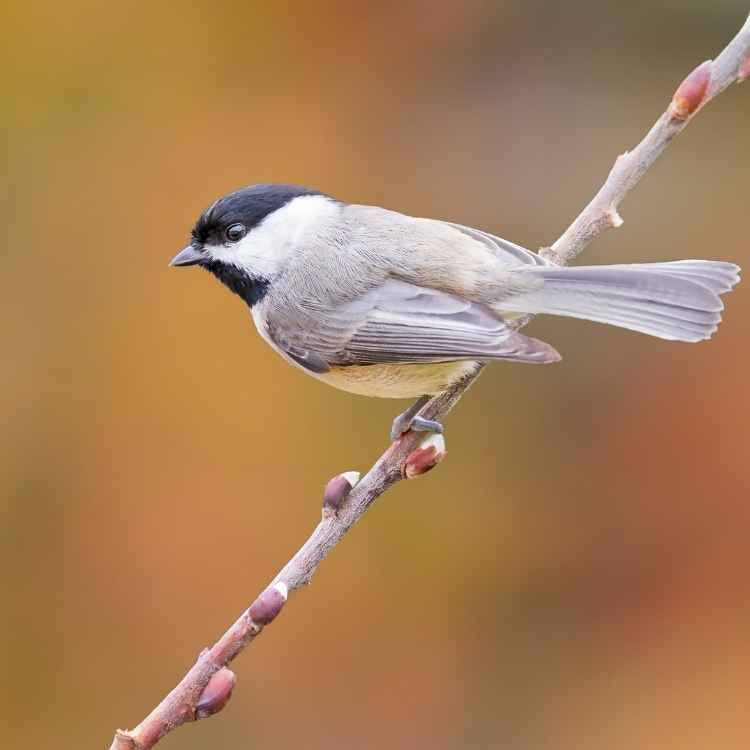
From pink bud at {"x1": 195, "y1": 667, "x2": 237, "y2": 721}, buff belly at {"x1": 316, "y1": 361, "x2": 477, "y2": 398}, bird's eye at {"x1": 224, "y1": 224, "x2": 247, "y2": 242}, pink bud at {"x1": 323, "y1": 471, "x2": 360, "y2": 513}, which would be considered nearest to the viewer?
pink bud at {"x1": 195, "y1": 667, "x2": 237, "y2": 721}

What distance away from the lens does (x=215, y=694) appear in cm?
168

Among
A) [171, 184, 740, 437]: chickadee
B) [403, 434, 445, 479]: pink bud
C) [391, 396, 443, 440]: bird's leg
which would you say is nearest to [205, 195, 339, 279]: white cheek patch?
[171, 184, 740, 437]: chickadee

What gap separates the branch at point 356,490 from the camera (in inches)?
66.1

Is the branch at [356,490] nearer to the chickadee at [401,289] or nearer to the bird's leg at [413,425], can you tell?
the bird's leg at [413,425]

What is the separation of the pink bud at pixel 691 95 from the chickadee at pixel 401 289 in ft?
1.05

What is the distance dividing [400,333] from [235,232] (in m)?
0.49

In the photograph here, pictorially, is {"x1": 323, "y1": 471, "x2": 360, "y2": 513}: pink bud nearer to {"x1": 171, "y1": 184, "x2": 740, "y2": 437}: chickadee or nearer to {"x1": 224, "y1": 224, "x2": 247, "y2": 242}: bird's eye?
{"x1": 171, "y1": 184, "x2": 740, "y2": 437}: chickadee

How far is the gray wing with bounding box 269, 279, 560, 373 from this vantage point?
212 cm

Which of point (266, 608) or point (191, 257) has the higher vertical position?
point (191, 257)

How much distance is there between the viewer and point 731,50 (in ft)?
6.15

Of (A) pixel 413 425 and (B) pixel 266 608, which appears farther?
(A) pixel 413 425

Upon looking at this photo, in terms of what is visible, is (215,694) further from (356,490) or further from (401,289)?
(401,289)

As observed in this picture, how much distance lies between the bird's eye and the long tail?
28.2 inches

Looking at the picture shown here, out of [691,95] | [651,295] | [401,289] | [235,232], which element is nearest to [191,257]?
[235,232]
